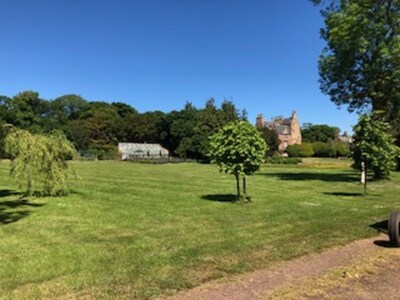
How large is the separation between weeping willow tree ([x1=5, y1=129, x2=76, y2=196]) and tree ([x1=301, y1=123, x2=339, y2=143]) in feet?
374

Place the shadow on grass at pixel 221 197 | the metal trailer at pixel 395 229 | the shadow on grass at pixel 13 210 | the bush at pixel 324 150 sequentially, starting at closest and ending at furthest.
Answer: the metal trailer at pixel 395 229
the shadow on grass at pixel 13 210
the shadow on grass at pixel 221 197
the bush at pixel 324 150

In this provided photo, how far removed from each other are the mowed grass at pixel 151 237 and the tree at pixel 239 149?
131 cm

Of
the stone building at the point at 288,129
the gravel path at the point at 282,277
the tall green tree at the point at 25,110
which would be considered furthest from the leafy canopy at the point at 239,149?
the stone building at the point at 288,129

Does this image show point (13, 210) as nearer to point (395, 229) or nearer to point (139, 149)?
point (395, 229)

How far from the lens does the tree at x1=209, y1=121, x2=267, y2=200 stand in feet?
47.6

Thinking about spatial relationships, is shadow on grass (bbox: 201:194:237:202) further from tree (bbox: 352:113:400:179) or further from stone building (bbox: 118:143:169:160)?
stone building (bbox: 118:143:169:160)

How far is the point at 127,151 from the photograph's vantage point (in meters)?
87.4

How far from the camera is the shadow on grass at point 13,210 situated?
11539 millimetres

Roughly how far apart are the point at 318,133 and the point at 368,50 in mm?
102558

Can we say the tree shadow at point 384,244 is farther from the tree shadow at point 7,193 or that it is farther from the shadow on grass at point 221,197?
the tree shadow at point 7,193

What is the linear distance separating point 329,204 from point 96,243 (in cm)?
972

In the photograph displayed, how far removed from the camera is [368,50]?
27.8 metres

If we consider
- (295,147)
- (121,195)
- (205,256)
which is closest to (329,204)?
(121,195)

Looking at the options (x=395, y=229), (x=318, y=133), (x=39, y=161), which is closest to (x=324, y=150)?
(x=318, y=133)
